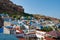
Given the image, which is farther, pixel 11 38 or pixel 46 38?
pixel 46 38

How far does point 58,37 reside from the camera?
29.3m

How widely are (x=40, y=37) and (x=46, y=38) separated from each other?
6.77ft

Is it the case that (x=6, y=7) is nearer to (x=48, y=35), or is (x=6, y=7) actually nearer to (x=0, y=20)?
(x=0, y=20)

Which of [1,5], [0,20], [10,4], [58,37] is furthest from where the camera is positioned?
[10,4]

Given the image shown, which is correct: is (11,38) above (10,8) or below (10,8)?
below

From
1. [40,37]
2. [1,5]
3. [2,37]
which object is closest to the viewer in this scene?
[2,37]

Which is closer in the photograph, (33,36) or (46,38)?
(46,38)

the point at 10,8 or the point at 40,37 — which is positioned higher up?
the point at 10,8

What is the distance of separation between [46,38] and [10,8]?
54.3 meters

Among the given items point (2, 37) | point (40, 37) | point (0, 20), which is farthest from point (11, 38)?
point (0, 20)

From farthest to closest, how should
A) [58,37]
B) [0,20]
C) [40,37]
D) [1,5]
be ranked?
[1,5] → [0,20] → [40,37] → [58,37]

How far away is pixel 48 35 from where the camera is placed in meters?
30.0

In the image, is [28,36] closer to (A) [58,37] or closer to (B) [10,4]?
(A) [58,37]

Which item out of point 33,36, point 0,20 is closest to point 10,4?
point 0,20
